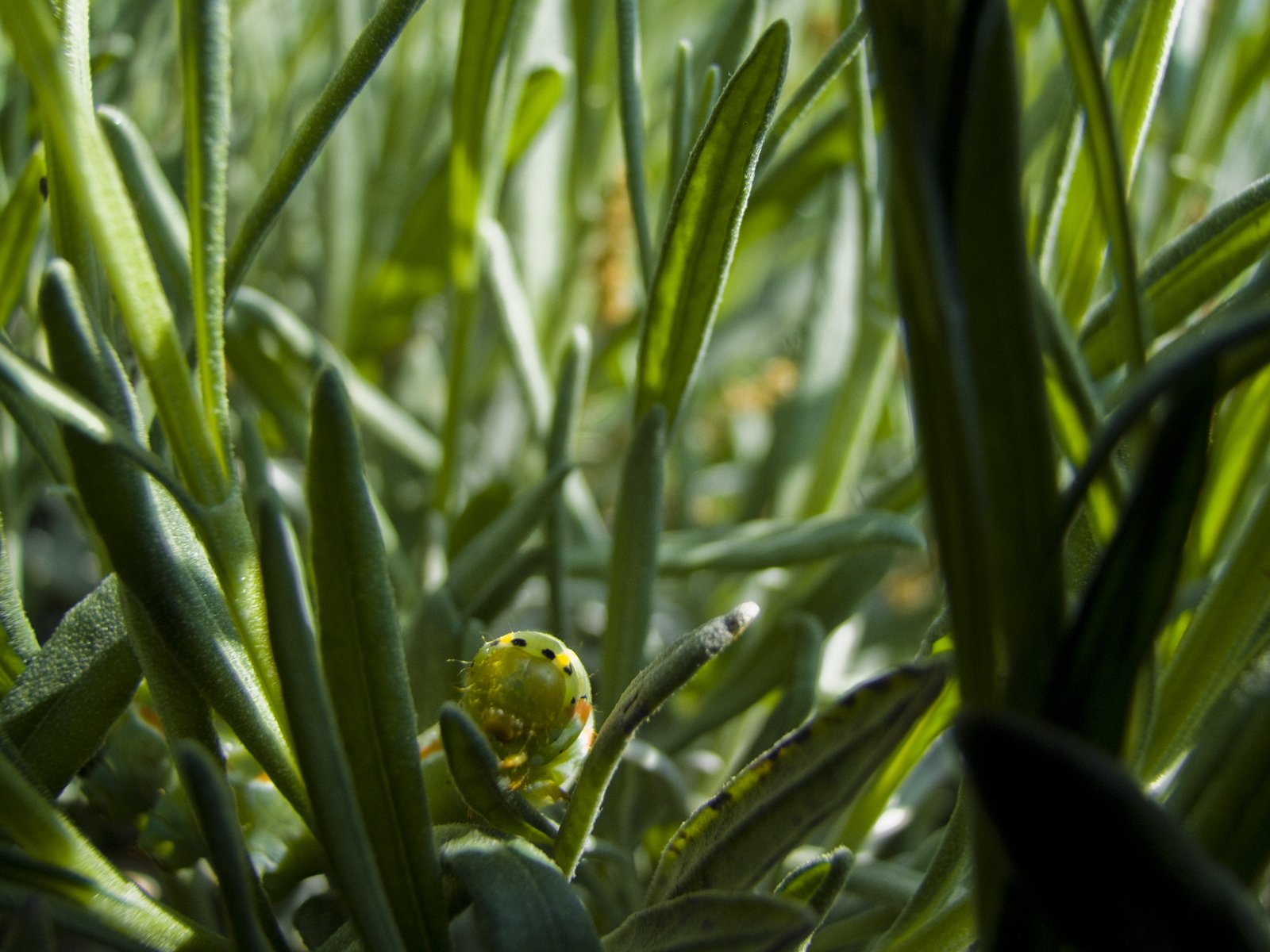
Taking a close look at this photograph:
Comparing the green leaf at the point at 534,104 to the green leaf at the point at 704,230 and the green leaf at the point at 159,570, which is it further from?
the green leaf at the point at 159,570

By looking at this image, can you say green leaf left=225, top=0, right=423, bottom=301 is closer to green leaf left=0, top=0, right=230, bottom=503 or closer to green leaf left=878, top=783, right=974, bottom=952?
green leaf left=0, top=0, right=230, bottom=503

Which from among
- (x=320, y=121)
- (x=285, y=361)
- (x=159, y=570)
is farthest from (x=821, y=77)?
(x=285, y=361)

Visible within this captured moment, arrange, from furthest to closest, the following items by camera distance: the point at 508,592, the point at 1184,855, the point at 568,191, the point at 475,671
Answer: the point at 568,191, the point at 508,592, the point at 475,671, the point at 1184,855

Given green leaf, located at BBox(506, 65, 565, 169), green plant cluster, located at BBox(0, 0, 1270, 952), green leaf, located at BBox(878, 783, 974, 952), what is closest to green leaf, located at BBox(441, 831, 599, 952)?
green plant cluster, located at BBox(0, 0, 1270, 952)

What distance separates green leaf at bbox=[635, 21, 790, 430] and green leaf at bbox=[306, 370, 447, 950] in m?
0.16

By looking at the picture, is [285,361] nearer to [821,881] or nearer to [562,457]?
[562,457]

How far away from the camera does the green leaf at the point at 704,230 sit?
1.10 ft

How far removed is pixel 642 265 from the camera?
0.49 meters

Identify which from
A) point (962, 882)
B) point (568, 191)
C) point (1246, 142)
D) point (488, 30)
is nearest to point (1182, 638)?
point (962, 882)

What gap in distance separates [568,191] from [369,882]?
68 centimetres

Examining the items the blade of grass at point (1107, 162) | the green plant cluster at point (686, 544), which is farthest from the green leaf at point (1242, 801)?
the blade of grass at point (1107, 162)

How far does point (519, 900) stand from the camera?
0.27 metres

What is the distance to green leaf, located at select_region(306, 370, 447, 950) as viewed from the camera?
26 cm

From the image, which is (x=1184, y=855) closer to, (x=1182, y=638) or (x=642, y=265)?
(x=1182, y=638)
